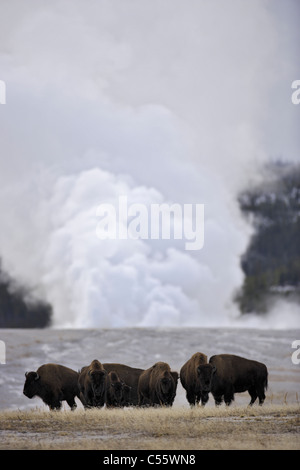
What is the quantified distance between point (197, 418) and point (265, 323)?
915cm

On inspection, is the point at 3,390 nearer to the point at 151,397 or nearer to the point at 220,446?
the point at 151,397

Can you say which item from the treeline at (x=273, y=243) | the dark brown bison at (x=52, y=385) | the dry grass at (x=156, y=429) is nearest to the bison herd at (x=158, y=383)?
the dark brown bison at (x=52, y=385)

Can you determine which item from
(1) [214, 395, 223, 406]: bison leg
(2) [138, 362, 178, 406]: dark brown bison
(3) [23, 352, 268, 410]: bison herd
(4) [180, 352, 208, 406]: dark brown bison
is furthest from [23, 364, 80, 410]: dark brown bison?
(1) [214, 395, 223, 406]: bison leg

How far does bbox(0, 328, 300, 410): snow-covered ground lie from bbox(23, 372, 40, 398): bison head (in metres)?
5.68

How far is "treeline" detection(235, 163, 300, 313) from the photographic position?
67.6 ft

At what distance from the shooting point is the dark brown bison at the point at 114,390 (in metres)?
13.5

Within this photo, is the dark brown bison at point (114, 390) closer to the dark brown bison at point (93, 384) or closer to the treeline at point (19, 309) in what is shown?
the dark brown bison at point (93, 384)

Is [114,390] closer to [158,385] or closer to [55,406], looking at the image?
[158,385]

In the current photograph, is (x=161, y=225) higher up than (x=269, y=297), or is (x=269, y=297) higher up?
(x=161, y=225)

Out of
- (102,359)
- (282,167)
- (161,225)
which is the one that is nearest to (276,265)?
(282,167)

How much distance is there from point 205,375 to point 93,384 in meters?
1.86

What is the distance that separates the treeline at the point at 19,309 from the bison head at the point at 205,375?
772 centimetres
